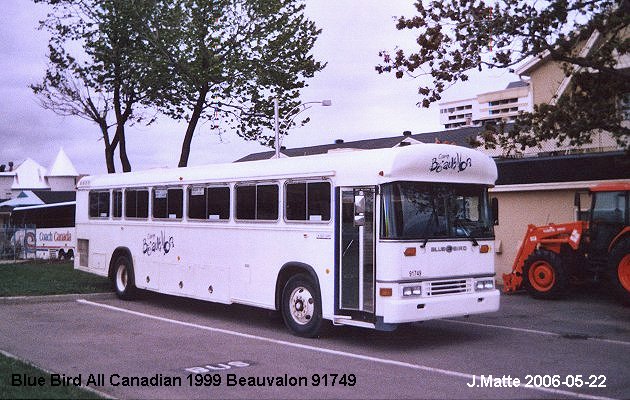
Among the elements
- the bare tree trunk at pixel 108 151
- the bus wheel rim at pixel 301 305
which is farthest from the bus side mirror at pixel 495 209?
the bare tree trunk at pixel 108 151

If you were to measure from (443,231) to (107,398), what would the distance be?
593 cm

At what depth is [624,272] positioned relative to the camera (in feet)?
52.0

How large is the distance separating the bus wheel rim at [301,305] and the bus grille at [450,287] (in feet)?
7.08

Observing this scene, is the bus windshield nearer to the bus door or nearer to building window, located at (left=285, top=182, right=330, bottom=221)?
the bus door

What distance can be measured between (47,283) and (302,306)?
34.4ft

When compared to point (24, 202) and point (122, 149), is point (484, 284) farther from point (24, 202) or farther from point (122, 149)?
point (24, 202)

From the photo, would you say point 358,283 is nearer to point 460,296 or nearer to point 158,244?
point 460,296

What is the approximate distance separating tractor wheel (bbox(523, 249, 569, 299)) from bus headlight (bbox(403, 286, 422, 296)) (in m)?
7.77

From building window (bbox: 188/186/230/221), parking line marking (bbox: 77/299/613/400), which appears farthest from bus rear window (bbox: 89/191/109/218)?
building window (bbox: 188/186/230/221)

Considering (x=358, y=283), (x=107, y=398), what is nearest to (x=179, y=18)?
(x=358, y=283)

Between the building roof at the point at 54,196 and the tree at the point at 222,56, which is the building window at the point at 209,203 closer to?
the tree at the point at 222,56

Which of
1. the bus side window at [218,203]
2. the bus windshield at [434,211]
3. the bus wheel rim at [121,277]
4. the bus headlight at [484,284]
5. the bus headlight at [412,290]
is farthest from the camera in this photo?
the bus wheel rim at [121,277]

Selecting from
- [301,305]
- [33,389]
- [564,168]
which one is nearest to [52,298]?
[301,305]

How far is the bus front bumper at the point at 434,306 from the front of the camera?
10578 mm
